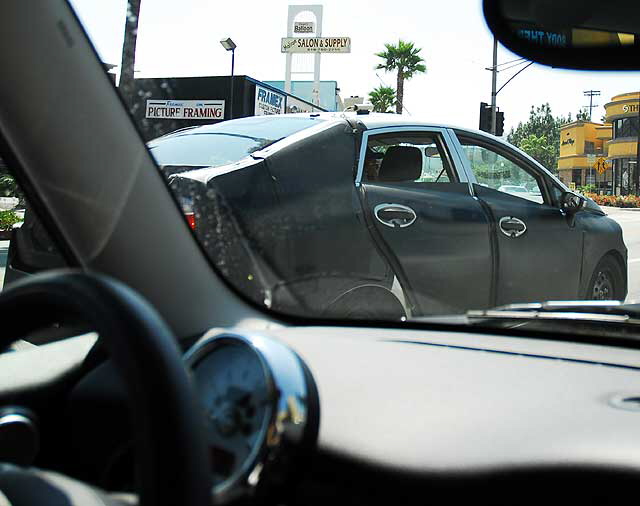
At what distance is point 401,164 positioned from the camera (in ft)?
11.5

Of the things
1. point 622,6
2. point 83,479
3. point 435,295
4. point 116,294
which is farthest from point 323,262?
point 116,294

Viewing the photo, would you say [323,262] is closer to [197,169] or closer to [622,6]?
[197,169]

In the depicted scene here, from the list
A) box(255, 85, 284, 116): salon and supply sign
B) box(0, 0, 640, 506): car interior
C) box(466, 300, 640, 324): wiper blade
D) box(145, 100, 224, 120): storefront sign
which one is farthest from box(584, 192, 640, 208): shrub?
→ box(145, 100, 224, 120): storefront sign

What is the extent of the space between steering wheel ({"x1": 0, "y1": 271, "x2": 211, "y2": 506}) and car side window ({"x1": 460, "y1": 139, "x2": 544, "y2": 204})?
267 centimetres

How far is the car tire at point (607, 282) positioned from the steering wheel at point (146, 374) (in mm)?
2665

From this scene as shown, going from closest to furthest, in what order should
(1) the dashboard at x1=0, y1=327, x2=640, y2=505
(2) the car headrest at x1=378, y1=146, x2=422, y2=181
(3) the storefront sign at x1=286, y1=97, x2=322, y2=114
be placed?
(1) the dashboard at x1=0, y1=327, x2=640, y2=505
(2) the car headrest at x1=378, y1=146, x2=422, y2=181
(3) the storefront sign at x1=286, y1=97, x2=322, y2=114

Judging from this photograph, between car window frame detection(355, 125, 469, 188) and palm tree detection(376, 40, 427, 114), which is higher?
palm tree detection(376, 40, 427, 114)

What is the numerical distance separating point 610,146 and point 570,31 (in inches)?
36.9

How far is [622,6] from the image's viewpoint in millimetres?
1660

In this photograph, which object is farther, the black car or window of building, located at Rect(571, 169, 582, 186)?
window of building, located at Rect(571, 169, 582, 186)

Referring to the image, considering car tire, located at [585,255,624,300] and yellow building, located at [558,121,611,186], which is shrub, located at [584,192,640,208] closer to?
yellow building, located at [558,121,611,186]

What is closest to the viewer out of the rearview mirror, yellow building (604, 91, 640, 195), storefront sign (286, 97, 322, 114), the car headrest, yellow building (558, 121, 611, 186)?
the rearview mirror

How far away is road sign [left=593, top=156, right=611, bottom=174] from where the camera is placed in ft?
9.04

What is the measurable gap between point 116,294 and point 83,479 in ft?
2.91
